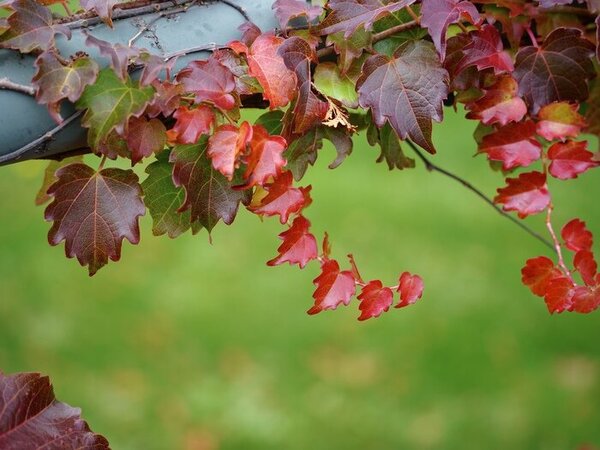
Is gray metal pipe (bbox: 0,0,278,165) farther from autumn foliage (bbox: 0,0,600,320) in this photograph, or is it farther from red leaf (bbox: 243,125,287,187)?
red leaf (bbox: 243,125,287,187)

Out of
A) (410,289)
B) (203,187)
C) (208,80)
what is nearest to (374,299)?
(410,289)

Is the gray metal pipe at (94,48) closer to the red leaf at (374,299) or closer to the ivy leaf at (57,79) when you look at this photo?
the ivy leaf at (57,79)

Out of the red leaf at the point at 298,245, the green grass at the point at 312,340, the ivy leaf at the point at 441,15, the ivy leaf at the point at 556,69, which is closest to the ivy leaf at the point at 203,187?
the red leaf at the point at 298,245

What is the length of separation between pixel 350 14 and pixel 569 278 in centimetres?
55

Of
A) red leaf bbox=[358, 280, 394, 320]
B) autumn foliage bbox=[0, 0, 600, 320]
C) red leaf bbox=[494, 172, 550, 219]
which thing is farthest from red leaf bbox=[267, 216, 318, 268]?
red leaf bbox=[494, 172, 550, 219]

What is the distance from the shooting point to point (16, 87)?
41.3 inches

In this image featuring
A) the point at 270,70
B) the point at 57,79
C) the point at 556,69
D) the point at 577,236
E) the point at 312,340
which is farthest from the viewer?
the point at 312,340

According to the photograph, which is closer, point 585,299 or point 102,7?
point 102,7

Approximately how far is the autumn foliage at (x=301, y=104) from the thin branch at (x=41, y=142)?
2 centimetres

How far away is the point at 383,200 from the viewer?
4.73 metres

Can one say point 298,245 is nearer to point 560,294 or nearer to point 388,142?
point 388,142

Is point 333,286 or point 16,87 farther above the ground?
point 16,87

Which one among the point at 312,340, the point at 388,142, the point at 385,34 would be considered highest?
the point at 385,34

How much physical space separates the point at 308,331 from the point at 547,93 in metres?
2.75
